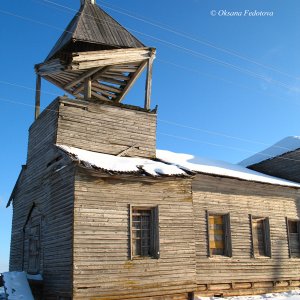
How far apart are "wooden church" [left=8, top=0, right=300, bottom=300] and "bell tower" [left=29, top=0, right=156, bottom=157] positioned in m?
0.05

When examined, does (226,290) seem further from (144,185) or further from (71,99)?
(71,99)

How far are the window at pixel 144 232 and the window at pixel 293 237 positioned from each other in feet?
25.8

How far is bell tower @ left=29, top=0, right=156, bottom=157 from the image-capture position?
1494cm

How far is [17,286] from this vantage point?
42.3 ft

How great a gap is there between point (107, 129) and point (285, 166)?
1206 centimetres

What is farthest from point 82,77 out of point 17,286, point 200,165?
point 17,286

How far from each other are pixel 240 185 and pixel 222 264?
3.55 meters

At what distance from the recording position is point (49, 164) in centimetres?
1461

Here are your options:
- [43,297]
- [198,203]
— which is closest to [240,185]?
[198,203]

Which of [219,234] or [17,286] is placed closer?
[17,286]

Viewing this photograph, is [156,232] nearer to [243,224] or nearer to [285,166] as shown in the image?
[243,224]

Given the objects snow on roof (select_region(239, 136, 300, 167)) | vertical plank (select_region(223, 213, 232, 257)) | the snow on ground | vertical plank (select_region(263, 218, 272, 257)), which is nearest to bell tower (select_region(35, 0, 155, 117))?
vertical plank (select_region(223, 213, 232, 257))

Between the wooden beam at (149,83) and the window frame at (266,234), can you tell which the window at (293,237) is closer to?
the window frame at (266,234)

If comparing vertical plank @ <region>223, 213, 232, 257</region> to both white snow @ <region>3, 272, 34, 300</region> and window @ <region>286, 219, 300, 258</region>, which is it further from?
white snow @ <region>3, 272, 34, 300</region>
